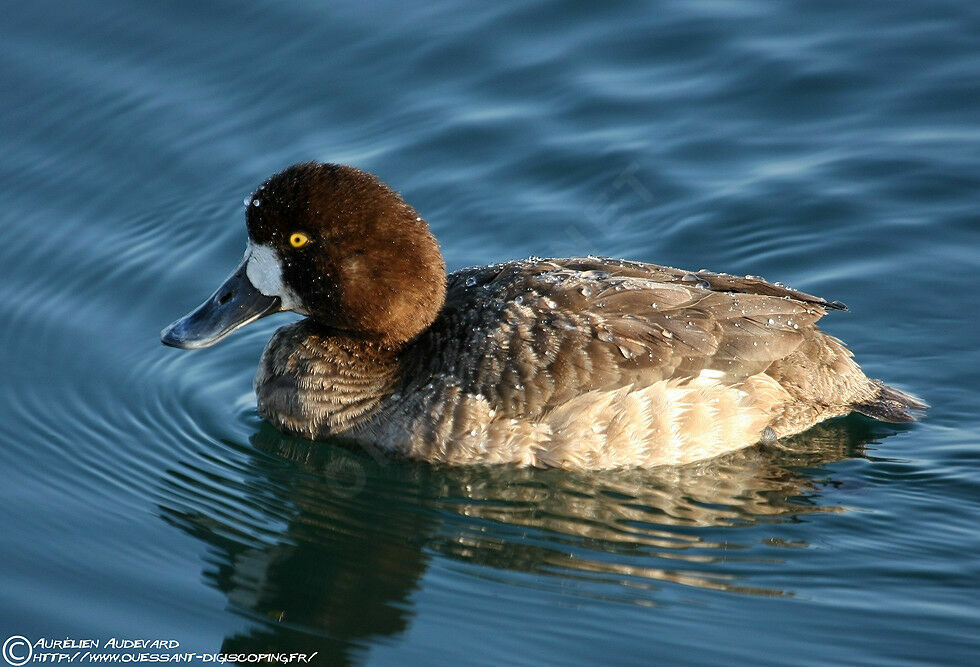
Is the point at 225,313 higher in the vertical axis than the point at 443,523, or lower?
higher

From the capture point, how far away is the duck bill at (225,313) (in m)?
7.43

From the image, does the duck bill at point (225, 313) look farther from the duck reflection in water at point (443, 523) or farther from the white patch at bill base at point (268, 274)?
the duck reflection in water at point (443, 523)

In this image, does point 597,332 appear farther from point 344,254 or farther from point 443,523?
point 344,254

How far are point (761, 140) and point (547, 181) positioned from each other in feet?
5.20

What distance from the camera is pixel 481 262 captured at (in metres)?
9.06

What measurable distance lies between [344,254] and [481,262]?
79.1 inches

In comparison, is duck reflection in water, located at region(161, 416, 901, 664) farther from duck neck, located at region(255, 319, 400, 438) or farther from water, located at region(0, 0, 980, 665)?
duck neck, located at region(255, 319, 400, 438)

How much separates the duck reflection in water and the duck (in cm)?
13

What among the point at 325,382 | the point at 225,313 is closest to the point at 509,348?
the point at 325,382

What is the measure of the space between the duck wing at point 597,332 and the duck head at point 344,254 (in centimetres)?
25

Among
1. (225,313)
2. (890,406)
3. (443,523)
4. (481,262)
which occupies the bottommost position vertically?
(443,523)

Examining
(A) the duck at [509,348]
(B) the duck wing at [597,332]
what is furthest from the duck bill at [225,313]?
(B) the duck wing at [597,332]

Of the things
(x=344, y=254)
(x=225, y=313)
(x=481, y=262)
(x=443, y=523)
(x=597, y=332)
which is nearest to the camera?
(x=443, y=523)

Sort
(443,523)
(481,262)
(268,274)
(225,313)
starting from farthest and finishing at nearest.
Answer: (481,262) < (225,313) < (268,274) < (443,523)
